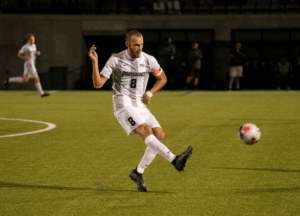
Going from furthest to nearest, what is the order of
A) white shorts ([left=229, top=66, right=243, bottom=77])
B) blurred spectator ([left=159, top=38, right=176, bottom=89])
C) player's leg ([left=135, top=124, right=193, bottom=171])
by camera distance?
white shorts ([left=229, top=66, right=243, bottom=77]) < blurred spectator ([left=159, top=38, right=176, bottom=89]) < player's leg ([left=135, top=124, right=193, bottom=171])

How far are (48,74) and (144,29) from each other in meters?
6.23

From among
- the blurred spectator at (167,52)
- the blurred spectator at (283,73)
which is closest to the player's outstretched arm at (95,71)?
the blurred spectator at (167,52)

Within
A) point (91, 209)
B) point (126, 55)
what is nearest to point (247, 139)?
point (126, 55)
